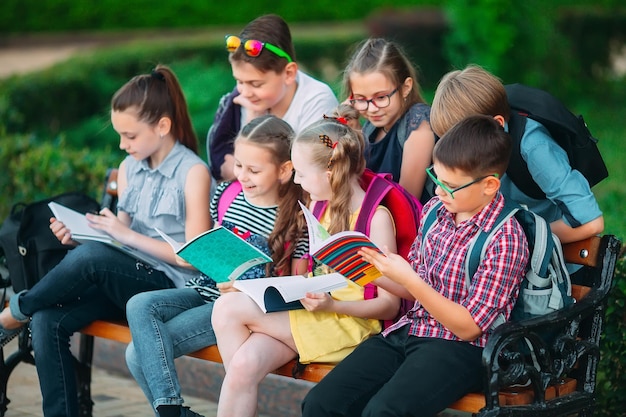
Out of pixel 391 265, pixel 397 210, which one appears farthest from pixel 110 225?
pixel 391 265

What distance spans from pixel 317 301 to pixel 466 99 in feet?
2.84

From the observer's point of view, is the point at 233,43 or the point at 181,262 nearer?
the point at 181,262

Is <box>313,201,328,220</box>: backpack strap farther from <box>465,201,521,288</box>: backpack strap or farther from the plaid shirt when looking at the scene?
<box>465,201,521,288</box>: backpack strap

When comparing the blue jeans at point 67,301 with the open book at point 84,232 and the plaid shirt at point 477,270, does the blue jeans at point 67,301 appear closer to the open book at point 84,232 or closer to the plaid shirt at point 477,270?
the open book at point 84,232

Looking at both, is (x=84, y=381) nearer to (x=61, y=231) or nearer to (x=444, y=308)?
(x=61, y=231)

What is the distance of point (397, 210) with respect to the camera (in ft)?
11.8

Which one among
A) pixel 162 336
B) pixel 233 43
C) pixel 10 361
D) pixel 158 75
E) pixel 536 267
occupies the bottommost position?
pixel 10 361

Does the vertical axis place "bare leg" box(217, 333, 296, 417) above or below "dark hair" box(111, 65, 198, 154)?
below

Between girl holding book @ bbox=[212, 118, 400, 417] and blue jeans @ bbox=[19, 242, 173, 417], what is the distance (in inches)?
24.0

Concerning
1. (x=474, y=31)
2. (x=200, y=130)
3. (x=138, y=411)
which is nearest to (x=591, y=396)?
(x=138, y=411)

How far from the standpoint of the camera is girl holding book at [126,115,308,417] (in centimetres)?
358

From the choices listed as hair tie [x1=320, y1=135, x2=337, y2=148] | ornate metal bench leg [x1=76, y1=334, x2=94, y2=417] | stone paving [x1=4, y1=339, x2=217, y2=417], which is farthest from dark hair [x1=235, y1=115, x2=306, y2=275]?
stone paving [x1=4, y1=339, x2=217, y2=417]

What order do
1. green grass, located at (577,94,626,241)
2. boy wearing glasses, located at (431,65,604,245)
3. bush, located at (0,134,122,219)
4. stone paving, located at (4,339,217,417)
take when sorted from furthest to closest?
green grass, located at (577,94,626,241)
bush, located at (0,134,122,219)
stone paving, located at (4,339,217,417)
boy wearing glasses, located at (431,65,604,245)

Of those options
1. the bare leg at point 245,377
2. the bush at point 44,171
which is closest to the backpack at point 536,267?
the bare leg at point 245,377
